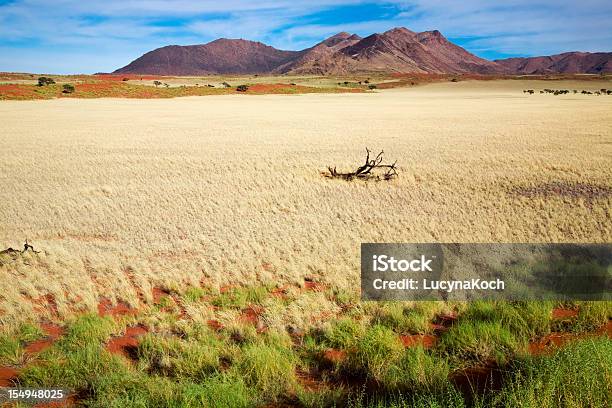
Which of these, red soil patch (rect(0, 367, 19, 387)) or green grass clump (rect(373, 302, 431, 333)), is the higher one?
green grass clump (rect(373, 302, 431, 333))

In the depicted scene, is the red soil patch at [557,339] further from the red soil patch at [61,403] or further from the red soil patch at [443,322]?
the red soil patch at [61,403]

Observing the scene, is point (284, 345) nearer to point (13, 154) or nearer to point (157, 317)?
point (157, 317)

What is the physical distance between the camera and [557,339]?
619 cm

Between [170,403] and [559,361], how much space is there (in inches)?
165

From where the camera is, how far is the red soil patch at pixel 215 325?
7054 millimetres

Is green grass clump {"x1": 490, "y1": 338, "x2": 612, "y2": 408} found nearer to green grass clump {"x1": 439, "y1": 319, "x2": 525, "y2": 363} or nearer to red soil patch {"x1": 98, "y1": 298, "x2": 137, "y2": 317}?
green grass clump {"x1": 439, "y1": 319, "x2": 525, "y2": 363}

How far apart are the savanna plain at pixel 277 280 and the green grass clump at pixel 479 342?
3 cm

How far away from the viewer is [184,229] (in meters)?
12.3

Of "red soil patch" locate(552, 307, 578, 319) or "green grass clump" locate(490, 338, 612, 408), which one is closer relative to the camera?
"green grass clump" locate(490, 338, 612, 408)

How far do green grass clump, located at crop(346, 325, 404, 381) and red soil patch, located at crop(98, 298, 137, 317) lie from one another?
157 inches

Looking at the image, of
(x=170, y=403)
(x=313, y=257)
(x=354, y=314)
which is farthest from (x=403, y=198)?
(x=170, y=403)

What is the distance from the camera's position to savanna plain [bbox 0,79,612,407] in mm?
5250

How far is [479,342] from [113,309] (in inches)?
237

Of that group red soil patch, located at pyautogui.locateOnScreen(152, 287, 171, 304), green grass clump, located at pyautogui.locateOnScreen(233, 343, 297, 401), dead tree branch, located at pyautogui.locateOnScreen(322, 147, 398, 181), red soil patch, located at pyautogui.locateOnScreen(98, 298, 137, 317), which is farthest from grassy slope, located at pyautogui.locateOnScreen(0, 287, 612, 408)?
dead tree branch, located at pyautogui.locateOnScreen(322, 147, 398, 181)
